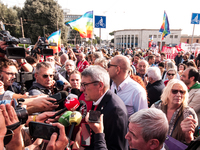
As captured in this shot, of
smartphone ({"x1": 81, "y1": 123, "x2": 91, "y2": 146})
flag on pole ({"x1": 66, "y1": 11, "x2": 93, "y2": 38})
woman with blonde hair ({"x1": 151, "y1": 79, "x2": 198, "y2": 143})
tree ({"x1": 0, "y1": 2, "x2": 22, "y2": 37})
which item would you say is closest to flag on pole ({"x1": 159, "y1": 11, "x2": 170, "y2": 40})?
flag on pole ({"x1": 66, "y1": 11, "x2": 93, "y2": 38})

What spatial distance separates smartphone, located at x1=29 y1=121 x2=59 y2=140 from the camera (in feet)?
4.25

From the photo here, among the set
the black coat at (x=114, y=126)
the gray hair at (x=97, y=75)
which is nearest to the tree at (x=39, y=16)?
the gray hair at (x=97, y=75)

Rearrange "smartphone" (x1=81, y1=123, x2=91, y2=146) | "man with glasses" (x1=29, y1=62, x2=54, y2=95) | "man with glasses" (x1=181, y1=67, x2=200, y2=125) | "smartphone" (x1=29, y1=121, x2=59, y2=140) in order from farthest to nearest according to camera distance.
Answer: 1. "man with glasses" (x1=181, y1=67, x2=200, y2=125)
2. "man with glasses" (x1=29, y1=62, x2=54, y2=95)
3. "smartphone" (x1=81, y1=123, x2=91, y2=146)
4. "smartphone" (x1=29, y1=121, x2=59, y2=140)

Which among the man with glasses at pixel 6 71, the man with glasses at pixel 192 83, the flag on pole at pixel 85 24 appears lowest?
the man with glasses at pixel 192 83

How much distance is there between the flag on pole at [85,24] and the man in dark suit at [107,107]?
5898mm

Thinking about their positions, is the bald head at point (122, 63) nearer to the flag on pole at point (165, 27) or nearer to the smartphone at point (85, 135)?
the smartphone at point (85, 135)

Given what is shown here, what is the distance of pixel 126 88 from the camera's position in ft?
9.32

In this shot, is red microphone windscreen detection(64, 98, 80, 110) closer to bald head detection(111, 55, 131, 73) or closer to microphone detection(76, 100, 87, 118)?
microphone detection(76, 100, 87, 118)

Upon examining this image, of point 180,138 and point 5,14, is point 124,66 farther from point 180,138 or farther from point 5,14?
point 5,14

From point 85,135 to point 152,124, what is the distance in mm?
700

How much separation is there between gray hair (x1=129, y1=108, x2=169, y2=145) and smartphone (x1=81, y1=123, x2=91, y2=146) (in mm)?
496

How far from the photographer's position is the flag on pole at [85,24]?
755 cm

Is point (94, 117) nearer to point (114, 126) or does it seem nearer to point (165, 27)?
point (114, 126)

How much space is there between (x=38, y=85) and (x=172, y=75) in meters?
3.55
